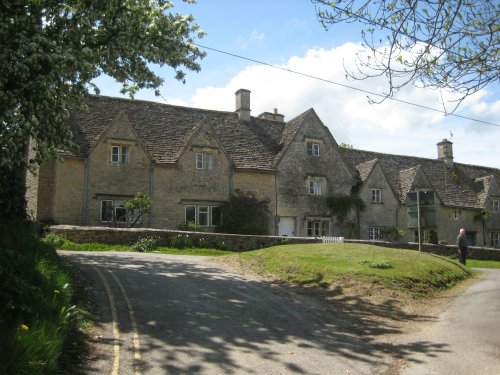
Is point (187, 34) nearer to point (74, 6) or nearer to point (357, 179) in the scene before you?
point (74, 6)

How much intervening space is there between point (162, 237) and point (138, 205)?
4.81 meters

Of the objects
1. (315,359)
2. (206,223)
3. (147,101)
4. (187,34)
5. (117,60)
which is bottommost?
(315,359)

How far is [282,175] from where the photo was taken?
3431 cm

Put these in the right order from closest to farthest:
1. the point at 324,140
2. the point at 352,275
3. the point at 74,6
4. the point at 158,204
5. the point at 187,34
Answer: the point at 74,6, the point at 352,275, the point at 187,34, the point at 158,204, the point at 324,140

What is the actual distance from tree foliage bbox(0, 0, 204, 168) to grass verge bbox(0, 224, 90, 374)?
3.29 metres

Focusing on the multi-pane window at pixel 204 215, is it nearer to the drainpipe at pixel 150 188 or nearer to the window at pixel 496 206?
the drainpipe at pixel 150 188

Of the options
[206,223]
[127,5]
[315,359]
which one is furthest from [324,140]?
[315,359]

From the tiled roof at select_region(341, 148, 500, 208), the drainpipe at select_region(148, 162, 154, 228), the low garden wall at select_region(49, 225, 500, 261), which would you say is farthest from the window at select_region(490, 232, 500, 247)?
the drainpipe at select_region(148, 162, 154, 228)

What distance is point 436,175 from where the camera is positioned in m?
45.1

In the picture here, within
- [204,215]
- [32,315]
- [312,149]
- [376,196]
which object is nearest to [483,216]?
[376,196]

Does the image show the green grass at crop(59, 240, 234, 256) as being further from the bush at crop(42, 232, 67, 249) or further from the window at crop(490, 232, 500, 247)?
the window at crop(490, 232, 500, 247)

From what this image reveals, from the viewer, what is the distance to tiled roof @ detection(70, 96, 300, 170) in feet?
102

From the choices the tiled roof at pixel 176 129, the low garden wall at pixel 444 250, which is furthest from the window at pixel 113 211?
the low garden wall at pixel 444 250

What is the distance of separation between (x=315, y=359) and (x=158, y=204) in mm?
23568
